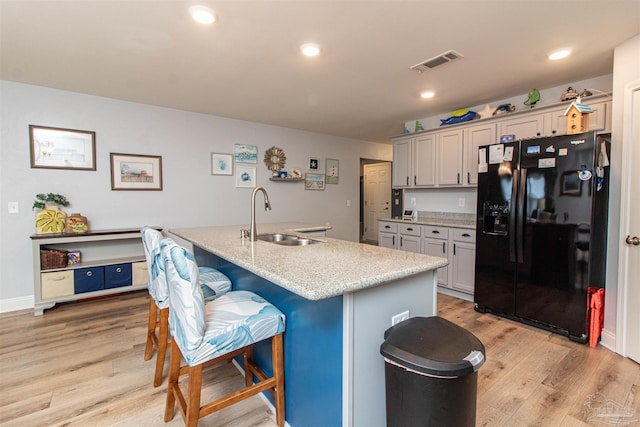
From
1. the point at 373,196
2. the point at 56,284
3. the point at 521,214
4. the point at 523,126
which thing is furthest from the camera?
the point at 373,196

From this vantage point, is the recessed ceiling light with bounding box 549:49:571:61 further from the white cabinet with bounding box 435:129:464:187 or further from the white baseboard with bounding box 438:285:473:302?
the white baseboard with bounding box 438:285:473:302

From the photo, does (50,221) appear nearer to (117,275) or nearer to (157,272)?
(117,275)

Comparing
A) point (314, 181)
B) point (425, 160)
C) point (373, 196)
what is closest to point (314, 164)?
point (314, 181)

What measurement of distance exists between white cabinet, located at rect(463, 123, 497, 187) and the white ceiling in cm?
37

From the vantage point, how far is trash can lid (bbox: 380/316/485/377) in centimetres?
101

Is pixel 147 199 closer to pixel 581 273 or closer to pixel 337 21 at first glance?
pixel 337 21

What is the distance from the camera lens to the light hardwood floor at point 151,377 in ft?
5.58

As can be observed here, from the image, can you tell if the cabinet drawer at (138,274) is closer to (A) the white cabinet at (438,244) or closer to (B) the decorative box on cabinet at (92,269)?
(B) the decorative box on cabinet at (92,269)

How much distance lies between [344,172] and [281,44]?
3.79 metres

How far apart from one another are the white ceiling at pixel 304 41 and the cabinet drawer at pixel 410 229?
1604mm

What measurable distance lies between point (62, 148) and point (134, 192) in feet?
2.77

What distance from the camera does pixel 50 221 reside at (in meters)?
3.25

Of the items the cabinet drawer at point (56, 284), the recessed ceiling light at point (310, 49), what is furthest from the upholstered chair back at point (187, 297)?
the cabinet drawer at point (56, 284)

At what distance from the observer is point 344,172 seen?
19.7 ft
